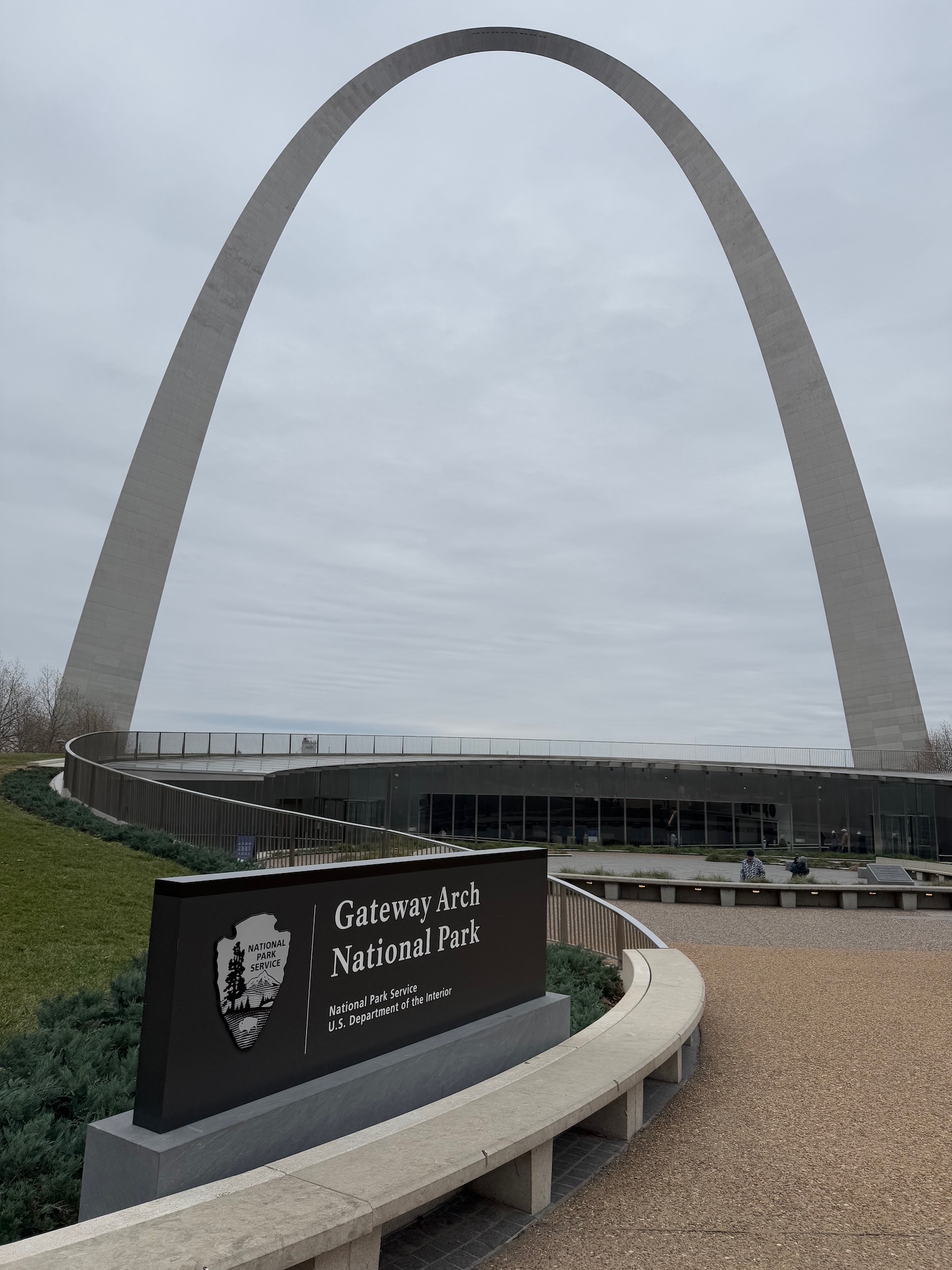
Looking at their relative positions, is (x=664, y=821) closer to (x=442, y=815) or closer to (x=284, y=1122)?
(x=442, y=815)

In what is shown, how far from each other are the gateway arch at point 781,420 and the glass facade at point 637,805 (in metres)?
4.38

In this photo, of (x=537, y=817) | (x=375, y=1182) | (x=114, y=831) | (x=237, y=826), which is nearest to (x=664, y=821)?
(x=537, y=817)

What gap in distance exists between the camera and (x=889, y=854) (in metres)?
40.2

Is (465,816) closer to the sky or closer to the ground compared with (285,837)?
closer to the ground

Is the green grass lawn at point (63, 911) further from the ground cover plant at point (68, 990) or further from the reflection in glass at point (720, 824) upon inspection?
the reflection in glass at point (720, 824)

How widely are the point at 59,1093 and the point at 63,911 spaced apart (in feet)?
19.9

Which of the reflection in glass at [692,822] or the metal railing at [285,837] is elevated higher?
the metal railing at [285,837]

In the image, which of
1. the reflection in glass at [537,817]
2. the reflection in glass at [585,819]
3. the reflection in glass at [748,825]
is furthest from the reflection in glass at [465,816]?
the reflection in glass at [748,825]

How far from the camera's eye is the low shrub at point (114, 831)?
50.4 ft

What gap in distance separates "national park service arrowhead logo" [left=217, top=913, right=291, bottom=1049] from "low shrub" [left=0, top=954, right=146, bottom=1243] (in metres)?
1.29

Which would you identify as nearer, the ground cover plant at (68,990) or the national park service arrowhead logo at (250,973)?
the national park service arrowhead logo at (250,973)

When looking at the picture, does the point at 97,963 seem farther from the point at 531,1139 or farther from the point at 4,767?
the point at 4,767

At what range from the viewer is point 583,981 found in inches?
379

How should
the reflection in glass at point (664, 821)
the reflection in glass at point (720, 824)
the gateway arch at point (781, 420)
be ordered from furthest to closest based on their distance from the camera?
the reflection in glass at point (664, 821) < the reflection in glass at point (720, 824) < the gateway arch at point (781, 420)
